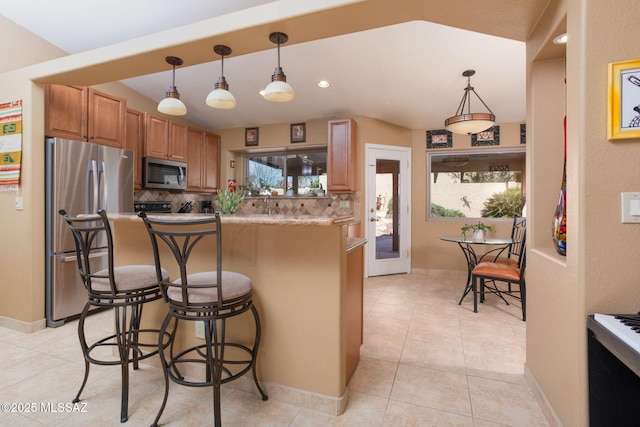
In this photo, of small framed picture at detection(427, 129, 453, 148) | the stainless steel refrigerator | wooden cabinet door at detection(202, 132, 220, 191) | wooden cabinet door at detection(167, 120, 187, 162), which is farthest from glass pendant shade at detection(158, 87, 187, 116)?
small framed picture at detection(427, 129, 453, 148)

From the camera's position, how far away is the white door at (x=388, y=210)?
482 cm

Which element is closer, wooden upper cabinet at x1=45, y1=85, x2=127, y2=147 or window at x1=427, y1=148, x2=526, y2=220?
wooden upper cabinet at x1=45, y1=85, x2=127, y2=147

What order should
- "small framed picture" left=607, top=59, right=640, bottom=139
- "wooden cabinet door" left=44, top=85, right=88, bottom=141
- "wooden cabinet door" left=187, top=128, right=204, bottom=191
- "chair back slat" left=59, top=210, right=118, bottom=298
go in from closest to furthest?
"small framed picture" left=607, top=59, right=640, bottom=139 → "chair back slat" left=59, top=210, right=118, bottom=298 → "wooden cabinet door" left=44, top=85, right=88, bottom=141 → "wooden cabinet door" left=187, top=128, right=204, bottom=191

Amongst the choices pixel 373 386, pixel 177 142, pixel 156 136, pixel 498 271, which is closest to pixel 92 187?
pixel 156 136

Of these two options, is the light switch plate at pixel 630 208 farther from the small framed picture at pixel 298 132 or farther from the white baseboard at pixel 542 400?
the small framed picture at pixel 298 132

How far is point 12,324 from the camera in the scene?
2.88 metres

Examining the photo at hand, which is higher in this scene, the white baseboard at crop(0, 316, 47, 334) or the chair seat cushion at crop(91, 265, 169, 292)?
the chair seat cushion at crop(91, 265, 169, 292)

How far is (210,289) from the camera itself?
4.95 feet

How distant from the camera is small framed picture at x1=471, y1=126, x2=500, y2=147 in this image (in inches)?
187

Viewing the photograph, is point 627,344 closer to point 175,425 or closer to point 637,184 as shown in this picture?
point 637,184

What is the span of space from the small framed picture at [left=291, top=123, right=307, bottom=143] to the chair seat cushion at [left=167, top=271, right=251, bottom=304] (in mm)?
3588

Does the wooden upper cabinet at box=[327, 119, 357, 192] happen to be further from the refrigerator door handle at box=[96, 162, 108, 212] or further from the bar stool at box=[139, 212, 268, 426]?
the bar stool at box=[139, 212, 268, 426]

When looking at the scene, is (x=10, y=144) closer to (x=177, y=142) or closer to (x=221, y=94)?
(x=177, y=142)

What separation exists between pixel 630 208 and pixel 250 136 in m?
4.92
